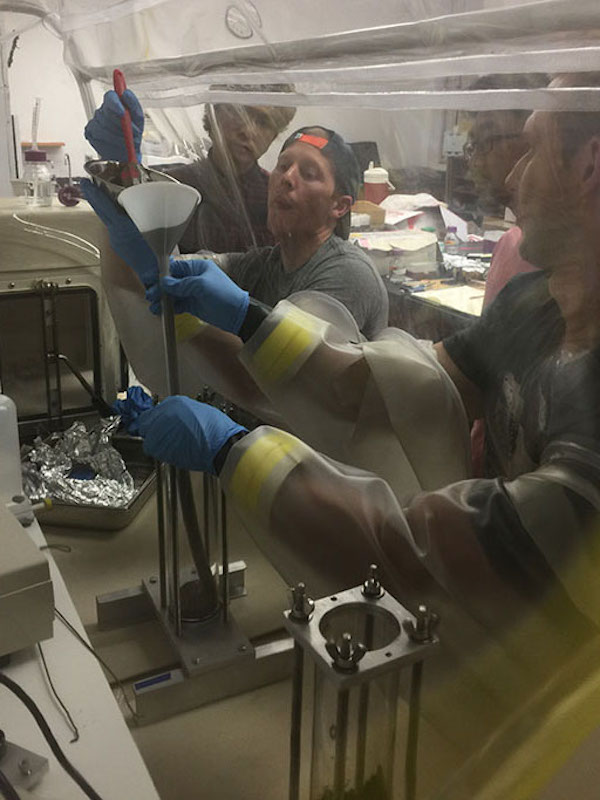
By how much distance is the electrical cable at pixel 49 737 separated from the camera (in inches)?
29.4

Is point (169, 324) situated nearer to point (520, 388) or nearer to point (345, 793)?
point (520, 388)

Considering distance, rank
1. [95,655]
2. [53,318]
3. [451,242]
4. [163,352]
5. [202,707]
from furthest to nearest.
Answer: [53,318], [163,352], [202,707], [95,655], [451,242]

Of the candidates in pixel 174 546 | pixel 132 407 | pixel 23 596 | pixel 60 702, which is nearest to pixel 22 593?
pixel 23 596

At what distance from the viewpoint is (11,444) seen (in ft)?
4.19

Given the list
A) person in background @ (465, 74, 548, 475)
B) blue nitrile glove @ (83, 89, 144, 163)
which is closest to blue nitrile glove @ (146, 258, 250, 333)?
blue nitrile glove @ (83, 89, 144, 163)

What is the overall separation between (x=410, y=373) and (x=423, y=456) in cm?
11

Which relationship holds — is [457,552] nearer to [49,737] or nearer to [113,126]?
[49,737]

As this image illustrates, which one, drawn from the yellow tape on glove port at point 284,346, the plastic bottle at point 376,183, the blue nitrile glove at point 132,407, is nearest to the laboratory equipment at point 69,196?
the blue nitrile glove at point 132,407

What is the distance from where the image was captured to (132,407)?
1765 millimetres

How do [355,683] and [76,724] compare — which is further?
[76,724]

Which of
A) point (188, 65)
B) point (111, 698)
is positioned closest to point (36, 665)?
point (111, 698)

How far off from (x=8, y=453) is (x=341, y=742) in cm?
92

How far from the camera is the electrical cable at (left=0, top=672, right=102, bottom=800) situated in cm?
75

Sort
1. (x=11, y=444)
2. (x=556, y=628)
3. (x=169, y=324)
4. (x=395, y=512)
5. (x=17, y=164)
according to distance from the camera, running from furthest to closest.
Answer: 1. (x=17, y=164)
2. (x=11, y=444)
3. (x=169, y=324)
4. (x=395, y=512)
5. (x=556, y=628)
